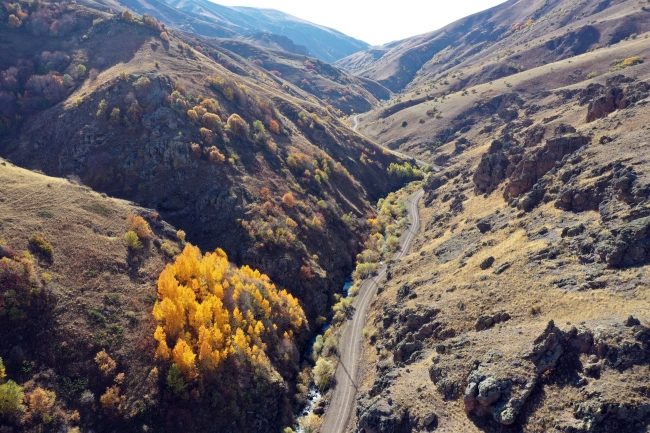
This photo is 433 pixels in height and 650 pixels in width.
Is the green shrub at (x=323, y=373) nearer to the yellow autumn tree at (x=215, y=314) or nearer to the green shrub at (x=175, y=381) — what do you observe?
the yellow autumn tree at (x=215, y=314)

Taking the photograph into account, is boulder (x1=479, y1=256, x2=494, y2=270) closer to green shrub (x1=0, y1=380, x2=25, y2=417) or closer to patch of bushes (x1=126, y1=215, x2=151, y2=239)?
patch of bushes (x1=126, y1=215, x2=151, y2=239)

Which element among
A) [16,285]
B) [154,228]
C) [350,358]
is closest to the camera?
[16,285]

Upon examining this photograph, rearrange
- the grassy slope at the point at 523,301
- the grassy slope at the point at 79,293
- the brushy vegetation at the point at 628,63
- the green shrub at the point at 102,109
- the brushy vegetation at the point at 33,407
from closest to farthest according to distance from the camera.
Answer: the grassy slope at the point at 523,301
the brushy vegetation at the point at 33,407
the grassy slope at the point at 79,293
the green shrub at the point at 102,109
the brushy vegetation at the point at 628,63

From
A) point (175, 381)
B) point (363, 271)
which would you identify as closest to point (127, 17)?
point (363, 271)

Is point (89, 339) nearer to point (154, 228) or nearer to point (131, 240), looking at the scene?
point (131, 240)

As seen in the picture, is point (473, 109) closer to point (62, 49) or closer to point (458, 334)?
point (458, 334)

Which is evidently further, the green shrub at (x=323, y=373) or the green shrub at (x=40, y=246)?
the green shrub at (x=323, y=373)

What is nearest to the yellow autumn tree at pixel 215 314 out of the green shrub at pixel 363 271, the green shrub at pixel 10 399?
the green shrub at pixel 10 399

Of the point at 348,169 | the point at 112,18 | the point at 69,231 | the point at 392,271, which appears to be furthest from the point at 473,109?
the point at 69,231
